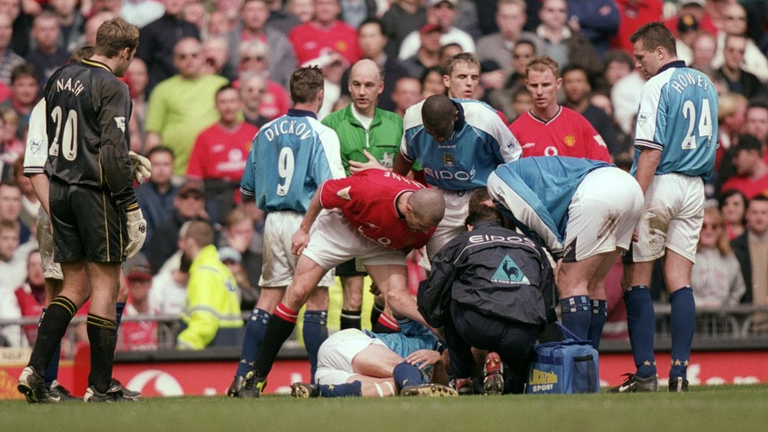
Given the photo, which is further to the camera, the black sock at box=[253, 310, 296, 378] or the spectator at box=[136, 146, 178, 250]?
the spectator at box=[136, 146, 178, 250]

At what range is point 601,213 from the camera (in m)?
9.20

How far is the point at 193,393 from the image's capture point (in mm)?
12445

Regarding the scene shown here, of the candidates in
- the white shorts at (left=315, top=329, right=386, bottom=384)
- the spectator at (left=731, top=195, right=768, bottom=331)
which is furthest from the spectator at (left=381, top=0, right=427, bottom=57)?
the white shorts at (left=315, top=329, right=386, bottom=384)

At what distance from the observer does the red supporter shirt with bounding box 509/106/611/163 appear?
11133 mm

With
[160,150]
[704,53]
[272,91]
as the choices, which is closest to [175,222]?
[160,150]

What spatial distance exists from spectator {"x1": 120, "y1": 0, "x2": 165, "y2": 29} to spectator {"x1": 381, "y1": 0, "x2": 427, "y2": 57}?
9.32ft

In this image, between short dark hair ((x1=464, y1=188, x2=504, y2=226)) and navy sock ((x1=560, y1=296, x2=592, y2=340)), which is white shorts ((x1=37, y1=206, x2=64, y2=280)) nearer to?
short dark hair ((x1=464, y1=188, x2=504, y2=226))

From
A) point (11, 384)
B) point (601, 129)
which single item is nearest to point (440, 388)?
point (11, 384)

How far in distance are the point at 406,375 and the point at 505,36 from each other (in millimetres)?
7943

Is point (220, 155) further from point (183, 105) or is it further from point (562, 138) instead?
point (562, 138)

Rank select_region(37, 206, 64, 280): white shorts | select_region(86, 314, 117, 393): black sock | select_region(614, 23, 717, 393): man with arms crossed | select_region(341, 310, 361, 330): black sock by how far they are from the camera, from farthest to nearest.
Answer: select_region(341, 310, 361, 330): black sock → select_region(37, 206, 64, 280): white shorts → select_region(614, 23, 717, 393): man with arms crossed → select_region(86, 314, 117, 393): black sock

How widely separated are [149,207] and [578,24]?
5.94m

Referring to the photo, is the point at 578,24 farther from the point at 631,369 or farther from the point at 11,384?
the point at 11,384

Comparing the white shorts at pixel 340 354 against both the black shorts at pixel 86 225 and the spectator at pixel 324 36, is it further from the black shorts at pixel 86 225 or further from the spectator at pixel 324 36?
the spectator at pixel 324 36
